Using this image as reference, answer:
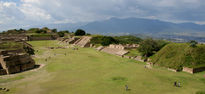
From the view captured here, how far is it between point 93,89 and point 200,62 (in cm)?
2174

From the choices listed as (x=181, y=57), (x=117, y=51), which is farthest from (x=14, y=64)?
(x=181, y=57)

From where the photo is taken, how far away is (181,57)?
24750mm

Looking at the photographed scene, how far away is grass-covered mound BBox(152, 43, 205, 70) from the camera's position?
23.9 m

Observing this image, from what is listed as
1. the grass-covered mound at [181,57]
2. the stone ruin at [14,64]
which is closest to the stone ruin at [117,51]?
the grass-covered mound at [181,57]

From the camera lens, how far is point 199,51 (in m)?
25.5

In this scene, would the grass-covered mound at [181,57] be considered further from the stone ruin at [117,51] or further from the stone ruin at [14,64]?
the stone ruin at [14,64]

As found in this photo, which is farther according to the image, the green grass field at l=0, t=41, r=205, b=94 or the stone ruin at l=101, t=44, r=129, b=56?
the stone ruin at l=101, t=44, r=129, b=56

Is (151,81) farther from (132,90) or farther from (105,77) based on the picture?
(105,77)

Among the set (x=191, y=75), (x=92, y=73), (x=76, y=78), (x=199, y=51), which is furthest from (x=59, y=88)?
(x=199, y=51)

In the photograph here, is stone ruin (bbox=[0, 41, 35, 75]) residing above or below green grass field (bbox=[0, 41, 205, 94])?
above

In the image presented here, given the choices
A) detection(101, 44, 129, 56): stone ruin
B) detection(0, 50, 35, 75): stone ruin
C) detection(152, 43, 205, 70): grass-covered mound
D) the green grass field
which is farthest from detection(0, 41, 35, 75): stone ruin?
detection(152, 43, 205, 70): grass-covered mound

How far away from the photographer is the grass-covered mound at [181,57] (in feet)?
78.4

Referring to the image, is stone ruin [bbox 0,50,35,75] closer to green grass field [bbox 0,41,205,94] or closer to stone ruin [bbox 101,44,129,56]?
green grass field [bbox 0,41,205,94]

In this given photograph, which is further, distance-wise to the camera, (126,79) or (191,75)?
(191,75)
